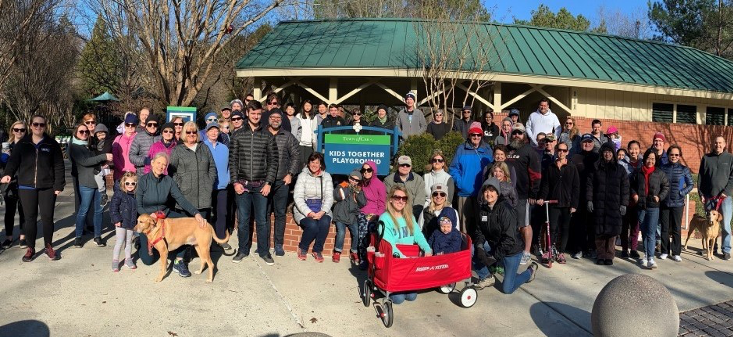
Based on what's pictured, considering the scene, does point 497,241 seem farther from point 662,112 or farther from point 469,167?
point 662,112

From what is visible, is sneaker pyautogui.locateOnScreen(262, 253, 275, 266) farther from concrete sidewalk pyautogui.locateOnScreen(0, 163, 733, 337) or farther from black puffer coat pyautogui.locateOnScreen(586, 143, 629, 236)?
black puffer coat pyautogui.locateOnScreen(586, 143, 629, 236)

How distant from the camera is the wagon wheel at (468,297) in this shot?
5.45m

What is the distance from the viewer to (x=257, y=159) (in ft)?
21.9

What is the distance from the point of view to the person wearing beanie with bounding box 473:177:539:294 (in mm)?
5934

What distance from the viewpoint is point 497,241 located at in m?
6.05

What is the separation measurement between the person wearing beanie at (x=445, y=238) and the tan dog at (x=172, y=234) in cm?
249

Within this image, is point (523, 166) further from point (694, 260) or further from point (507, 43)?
point (507, 43)

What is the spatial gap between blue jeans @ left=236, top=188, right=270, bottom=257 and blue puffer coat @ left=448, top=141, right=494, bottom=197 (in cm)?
263

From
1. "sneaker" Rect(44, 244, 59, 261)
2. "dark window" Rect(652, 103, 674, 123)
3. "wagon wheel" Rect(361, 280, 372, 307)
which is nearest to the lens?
"wagon wheel" Rect(361, 280, 372, 307)

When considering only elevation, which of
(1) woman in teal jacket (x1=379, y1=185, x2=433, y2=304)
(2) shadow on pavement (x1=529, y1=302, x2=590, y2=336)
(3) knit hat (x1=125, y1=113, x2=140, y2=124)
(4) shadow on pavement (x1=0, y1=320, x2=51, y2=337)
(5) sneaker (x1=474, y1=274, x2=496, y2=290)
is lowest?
(2) shadow on pavement (x1=529, y1=302, x2=590, y2=336)

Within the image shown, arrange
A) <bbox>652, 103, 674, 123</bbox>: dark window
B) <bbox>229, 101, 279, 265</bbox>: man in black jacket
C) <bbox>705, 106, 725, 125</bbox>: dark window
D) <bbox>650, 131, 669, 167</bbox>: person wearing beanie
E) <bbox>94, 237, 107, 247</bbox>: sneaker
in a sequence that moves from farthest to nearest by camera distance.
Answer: <bbox>705, 106, 725, 125</bbox>: dark window, <bbox>652, 103, 674, 123</bbox>: dark window, <bbox>650, 131, 669, 167</bbox>: person wearing beanie, <bbox>94, 237, 107, 247</bbox>: sneaker, <bbox>229, 101, 279, 265</bbox>: man in black jacket

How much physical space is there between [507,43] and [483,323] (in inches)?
525

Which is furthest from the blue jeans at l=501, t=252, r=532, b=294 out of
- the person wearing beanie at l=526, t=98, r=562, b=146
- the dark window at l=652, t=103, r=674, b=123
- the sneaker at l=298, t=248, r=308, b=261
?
the dark window at l=652, t=103, r=674, b=123

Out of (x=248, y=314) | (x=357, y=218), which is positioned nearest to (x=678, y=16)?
(x=357, y=218)
